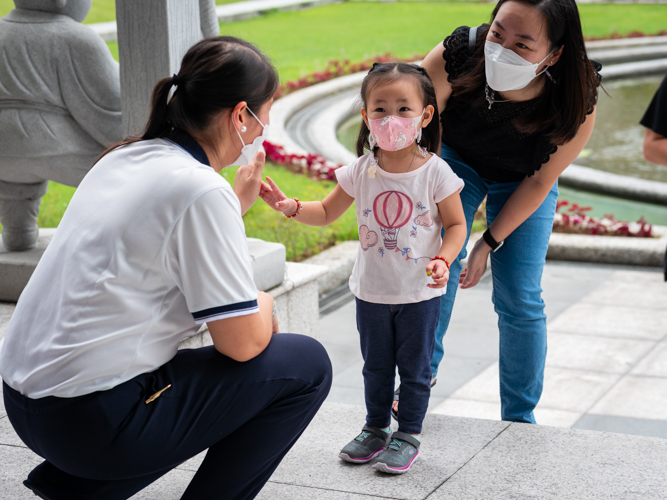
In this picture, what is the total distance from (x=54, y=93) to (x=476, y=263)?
205 centimetres

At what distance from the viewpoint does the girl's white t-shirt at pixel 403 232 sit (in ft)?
7.65

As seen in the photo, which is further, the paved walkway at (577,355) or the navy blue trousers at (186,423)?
the paved walkway at (577,355)

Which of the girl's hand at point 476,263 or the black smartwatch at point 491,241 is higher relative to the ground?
the black smartwatch at point 491,241

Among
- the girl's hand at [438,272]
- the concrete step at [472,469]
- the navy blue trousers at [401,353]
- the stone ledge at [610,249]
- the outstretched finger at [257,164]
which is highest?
the outstretched finger at [257,164]

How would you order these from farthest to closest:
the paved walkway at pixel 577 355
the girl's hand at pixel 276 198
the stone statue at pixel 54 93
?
1. the paved walkway at pixel 577 355
2. the stone statue at pixel 54 93
3. the girl's hand at pixel 276 198

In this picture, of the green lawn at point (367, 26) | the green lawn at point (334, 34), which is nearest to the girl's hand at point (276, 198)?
the green lawn at point (334, 34)

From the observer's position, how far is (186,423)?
1.82m

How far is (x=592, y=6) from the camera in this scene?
2828 cm

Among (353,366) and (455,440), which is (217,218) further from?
(353,366)

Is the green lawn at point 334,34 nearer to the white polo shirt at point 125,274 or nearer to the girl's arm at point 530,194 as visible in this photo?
the girl's arm at point 530,194

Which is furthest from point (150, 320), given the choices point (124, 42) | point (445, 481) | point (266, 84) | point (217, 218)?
point (124, 42)

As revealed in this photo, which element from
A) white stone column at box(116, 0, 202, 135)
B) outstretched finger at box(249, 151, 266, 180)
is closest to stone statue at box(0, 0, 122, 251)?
white stone column at box(116, 0, 202, 135)

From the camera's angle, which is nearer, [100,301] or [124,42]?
[100,301]

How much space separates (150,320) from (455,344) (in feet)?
9.67
